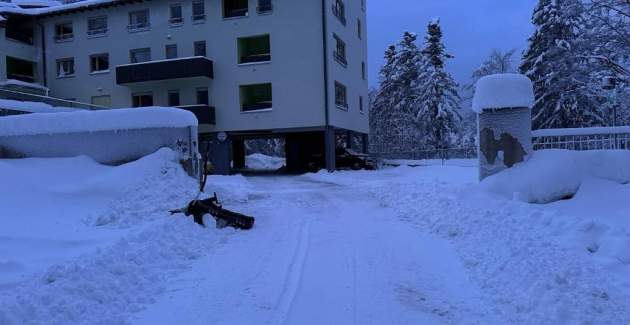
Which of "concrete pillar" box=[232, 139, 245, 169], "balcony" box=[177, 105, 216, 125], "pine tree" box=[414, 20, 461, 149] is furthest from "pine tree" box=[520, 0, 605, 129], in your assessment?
"concrete pillar" box=[232, 139, 245, 169]

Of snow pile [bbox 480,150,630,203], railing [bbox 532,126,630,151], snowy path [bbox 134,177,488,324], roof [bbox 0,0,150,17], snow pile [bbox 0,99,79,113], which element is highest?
roof [bbox 0,0,150,17]

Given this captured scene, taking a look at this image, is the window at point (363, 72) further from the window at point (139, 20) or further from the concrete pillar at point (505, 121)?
the concrete pillar at point (505, 121)

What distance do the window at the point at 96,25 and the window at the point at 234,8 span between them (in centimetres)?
906

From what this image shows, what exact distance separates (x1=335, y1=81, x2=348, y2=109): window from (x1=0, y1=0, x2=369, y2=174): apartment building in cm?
9

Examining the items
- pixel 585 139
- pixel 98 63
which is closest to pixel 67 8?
pixel 98 63

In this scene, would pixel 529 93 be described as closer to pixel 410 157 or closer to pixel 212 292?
pixel 212 292

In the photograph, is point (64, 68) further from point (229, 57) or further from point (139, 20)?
point (229, 57)

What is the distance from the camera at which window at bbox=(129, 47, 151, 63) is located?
31094 millimetres

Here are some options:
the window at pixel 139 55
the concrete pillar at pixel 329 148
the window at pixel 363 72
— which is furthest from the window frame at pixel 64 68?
the window at pixel 363 72

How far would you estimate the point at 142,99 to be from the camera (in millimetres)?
31016

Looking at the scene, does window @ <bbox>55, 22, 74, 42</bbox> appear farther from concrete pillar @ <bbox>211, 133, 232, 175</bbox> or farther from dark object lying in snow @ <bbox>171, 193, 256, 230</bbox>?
dark object lying in snow @ <bbox>171, 193, 256, 230</bbox>

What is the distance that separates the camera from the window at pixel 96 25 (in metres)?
32.1

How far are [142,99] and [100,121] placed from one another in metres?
20.2

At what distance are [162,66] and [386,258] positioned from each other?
2560 centimetres
